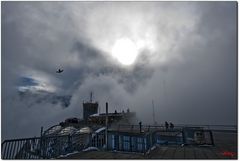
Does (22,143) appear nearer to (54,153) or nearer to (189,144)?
(54,153)

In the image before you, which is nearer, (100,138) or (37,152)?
(37,152)

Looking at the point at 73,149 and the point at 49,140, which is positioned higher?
the point at 49,140

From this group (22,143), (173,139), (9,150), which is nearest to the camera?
(9,150)

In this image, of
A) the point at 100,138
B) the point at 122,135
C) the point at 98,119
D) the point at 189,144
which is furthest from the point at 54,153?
the point at 98,119

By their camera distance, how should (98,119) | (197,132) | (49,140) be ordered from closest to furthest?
(49,140) → (197,132) → (98,119)

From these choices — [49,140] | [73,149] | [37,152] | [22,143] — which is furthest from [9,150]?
[73,149]

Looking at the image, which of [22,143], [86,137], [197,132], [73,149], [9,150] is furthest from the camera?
[197,132]

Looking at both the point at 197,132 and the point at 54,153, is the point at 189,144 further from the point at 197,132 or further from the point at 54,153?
the point at 54,153
